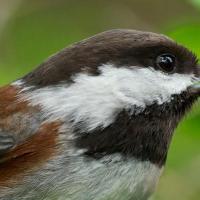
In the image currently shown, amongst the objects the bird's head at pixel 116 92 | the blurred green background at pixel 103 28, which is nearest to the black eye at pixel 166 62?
the bird's head at pixel 116 92

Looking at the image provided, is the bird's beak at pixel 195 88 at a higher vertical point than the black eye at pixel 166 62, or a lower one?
lower

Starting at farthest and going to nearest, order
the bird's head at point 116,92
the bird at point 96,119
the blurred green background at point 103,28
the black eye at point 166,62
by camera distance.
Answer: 1. the blurred green background at point 103,28
2. the black eye at point 166,62
3. the bird's head at point 116,92
4. the bird at point 96,119

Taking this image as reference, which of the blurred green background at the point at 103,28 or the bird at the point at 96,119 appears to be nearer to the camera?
the bird at the point at 96,119

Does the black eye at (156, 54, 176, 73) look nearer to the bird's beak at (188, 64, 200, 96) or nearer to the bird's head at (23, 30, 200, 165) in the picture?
the bird's head at (23, 30, 200, 165)

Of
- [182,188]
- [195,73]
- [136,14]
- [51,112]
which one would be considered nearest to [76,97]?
[51,112]

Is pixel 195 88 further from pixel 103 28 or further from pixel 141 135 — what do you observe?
pixel 103 28

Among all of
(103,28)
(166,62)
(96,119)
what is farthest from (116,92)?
(103,28)

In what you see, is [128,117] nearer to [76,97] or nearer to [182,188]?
[76,97]

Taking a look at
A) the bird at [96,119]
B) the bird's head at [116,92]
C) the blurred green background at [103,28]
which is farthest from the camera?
the blurred green background at [103,28]

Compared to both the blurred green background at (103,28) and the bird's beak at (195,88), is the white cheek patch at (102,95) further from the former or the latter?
the blurred green background at (103,28)
